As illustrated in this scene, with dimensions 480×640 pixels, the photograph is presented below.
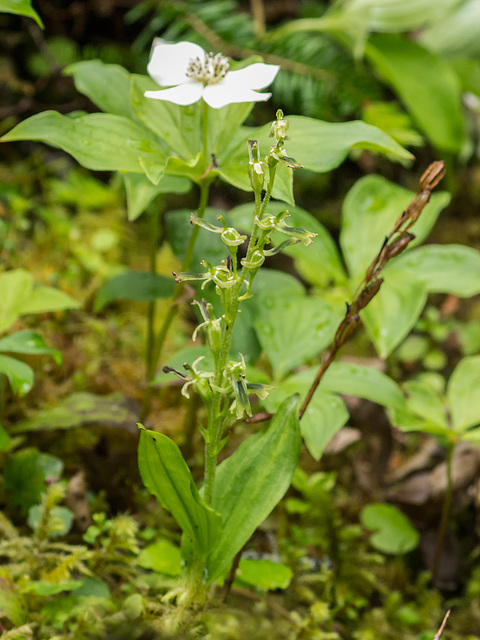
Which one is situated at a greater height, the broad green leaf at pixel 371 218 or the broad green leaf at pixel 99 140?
the broad green leaf at pixel 99 140

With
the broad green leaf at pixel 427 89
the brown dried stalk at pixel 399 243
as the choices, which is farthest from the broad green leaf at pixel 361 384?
the broad green leaf at pixel 427 89

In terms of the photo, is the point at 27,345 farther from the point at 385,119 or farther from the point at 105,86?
the point at 385,119

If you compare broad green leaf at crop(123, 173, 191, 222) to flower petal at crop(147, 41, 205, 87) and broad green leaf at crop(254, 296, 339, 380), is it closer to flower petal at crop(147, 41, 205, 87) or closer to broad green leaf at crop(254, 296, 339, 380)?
flower petal at crop(147, 41, 205, 87)

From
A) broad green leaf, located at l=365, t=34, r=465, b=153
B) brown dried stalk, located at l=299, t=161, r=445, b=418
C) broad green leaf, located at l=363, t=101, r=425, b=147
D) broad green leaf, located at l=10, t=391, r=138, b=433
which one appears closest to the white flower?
brown dried stalk, located at l=299, t=161, r=445, b=418

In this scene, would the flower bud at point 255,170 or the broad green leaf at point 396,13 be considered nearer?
the flower bud at point 255,170

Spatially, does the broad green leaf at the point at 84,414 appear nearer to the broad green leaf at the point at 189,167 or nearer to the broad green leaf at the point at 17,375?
the broad green leaf at the point at 17,375

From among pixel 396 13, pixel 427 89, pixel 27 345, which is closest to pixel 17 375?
pixel 27 345

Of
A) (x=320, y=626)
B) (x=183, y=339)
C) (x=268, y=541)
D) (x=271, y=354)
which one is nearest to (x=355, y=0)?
(x=183, y=339)
